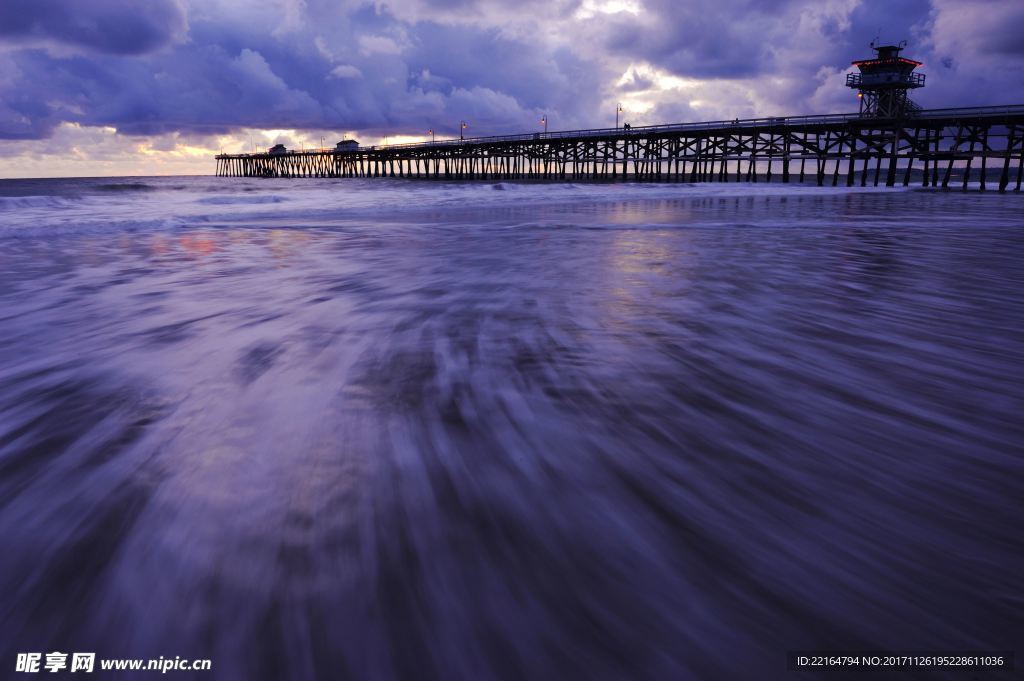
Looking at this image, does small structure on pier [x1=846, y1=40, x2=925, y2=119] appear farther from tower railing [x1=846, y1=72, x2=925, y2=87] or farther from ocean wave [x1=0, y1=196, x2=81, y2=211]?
ocean wave [x1=0, y1=196, x2=81, y2=211]

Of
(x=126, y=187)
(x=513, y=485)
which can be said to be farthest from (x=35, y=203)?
(x=126, y=187)

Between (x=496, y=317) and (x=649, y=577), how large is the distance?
275 centimetres

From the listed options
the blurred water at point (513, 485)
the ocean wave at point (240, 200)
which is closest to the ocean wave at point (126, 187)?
the ocean wave at point (240, 200)

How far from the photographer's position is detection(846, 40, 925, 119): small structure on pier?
39.6 meters

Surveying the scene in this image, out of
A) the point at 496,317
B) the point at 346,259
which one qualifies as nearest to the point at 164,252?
the point at 346,259

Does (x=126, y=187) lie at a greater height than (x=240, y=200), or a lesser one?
greater

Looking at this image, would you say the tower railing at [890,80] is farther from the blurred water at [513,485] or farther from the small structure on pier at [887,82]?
the blurred water at [513,485]

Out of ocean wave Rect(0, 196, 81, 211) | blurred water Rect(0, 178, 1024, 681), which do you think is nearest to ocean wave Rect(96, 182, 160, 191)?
ocean wave Rect(0, 196, 81, 211)

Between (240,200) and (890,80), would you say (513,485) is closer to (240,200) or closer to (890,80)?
(240,200)

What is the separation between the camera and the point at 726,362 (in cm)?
290

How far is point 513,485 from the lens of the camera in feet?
5.77

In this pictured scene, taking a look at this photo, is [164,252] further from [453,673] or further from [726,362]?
[453,673]

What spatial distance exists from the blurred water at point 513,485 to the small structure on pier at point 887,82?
44.9 m

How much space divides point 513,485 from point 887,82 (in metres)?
49.1
